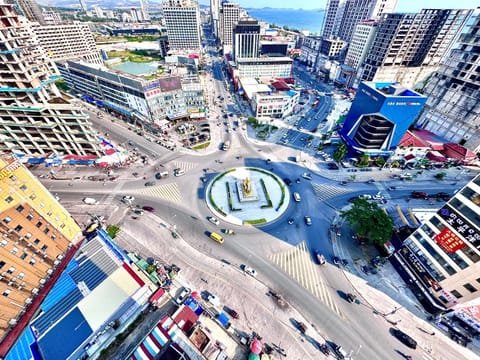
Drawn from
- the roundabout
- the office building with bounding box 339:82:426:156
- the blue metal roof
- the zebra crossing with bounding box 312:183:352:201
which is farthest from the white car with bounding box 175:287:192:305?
the office building with bounding box 339:82:426:156

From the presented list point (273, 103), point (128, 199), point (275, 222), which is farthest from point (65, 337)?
point (273, 103)

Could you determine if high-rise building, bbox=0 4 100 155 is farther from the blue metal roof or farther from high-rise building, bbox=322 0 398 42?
high-rise building, bbox=322 0 398 42

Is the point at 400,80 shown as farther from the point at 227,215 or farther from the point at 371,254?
the point at 227,215

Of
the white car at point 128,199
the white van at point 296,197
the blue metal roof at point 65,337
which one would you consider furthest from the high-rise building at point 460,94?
the blue metal roof at point 65,337

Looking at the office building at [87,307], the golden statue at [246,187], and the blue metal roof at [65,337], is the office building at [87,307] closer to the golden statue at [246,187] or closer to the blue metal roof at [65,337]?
the blue metal roof at [65,337]

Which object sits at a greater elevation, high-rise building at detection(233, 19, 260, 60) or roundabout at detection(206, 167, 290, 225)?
high-rise building at detection(233, 19, 260, 60)

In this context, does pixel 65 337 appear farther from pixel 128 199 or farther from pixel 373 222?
pixel 373 222

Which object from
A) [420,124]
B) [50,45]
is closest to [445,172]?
[420,124]
